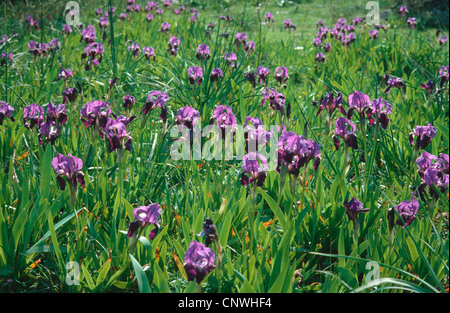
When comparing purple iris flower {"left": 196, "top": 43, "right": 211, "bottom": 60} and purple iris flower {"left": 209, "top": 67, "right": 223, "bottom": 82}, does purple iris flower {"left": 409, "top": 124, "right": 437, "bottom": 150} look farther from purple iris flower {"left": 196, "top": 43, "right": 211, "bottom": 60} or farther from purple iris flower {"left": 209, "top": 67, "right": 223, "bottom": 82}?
purple iris flower {"left": 196, "top": 43, "right": 211, "bottom": 60}

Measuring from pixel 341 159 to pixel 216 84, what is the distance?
1364 millimetres

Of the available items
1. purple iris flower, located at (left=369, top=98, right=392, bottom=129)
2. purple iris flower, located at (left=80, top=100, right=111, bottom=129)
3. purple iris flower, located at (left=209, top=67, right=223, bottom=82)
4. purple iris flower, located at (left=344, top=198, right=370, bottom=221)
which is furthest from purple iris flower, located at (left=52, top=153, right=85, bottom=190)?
purple iris flower, located at (left=209, top=67, right=223, bottom=82)

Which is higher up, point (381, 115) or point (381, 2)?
point (381, 2)

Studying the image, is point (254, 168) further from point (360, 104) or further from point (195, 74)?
point (195, 74)

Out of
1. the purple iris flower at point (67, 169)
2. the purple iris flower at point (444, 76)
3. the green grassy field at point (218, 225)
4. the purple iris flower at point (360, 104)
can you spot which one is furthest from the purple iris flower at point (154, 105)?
the purple iris flower at point (444, 76)

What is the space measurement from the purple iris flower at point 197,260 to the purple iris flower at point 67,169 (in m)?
0.60

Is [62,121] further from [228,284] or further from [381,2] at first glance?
[381,2]

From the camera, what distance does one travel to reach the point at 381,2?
988 centimetres

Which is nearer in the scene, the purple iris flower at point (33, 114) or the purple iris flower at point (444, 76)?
the purple iris flower at point (33, 114)

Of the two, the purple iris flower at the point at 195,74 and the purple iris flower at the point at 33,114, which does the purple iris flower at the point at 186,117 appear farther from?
the purple iris flower at the point at 195,74

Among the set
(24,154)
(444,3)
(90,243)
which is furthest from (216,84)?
(444,3)

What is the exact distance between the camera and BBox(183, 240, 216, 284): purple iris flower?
1189 mm

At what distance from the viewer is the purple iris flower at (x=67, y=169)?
1.56 m

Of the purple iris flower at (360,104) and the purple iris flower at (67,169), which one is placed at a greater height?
the purple iris flower at (360,104)
